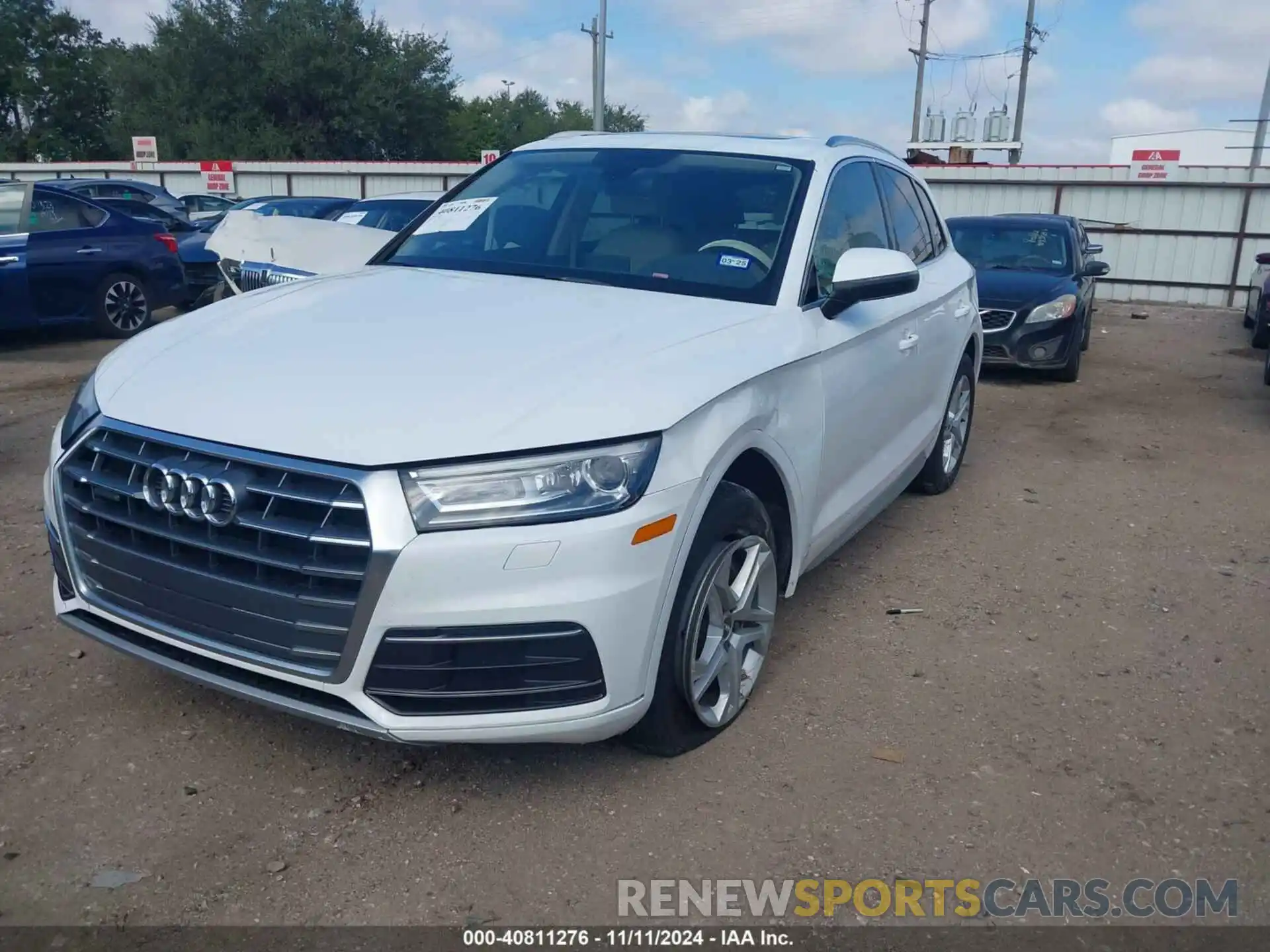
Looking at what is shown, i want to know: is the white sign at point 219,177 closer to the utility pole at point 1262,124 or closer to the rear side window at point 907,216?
the utility pole at point 1262,124

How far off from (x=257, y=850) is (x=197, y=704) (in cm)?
81

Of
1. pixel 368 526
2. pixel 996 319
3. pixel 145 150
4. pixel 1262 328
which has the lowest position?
pixel 1262 328

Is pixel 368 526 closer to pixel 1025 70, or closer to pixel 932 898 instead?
pixel 932 898

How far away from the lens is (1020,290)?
1001cm

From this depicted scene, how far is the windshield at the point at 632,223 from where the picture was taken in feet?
11.8

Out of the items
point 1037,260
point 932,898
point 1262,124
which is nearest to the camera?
point 932,898

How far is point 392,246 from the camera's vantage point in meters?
4.23

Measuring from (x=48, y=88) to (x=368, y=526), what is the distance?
182 feet

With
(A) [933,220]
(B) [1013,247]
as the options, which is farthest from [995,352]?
(A) [933,220]

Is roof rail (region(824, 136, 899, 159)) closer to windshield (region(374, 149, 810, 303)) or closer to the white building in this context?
windshield (region(374, 149, 810, 303))

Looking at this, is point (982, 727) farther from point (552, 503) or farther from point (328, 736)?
point (328, 736)

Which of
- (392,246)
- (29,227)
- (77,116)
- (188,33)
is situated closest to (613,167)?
(392,246)

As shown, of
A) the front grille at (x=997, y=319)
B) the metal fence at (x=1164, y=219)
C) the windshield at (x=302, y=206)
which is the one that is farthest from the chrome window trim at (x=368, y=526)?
the metal fence at (x=1164, y=219)

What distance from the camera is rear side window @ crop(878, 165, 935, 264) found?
4793 millimetres
